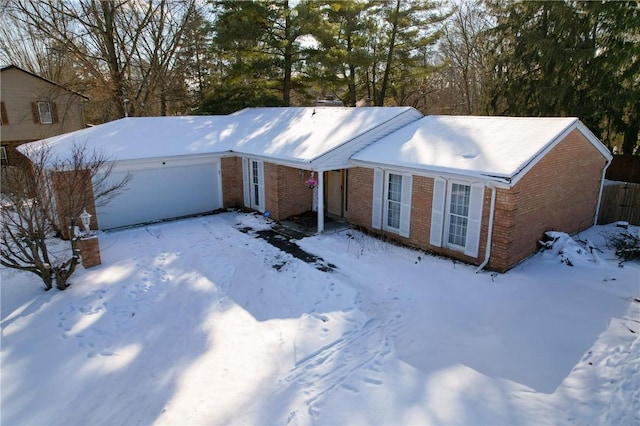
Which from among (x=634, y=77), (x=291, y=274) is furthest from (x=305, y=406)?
(x=634, y=77)

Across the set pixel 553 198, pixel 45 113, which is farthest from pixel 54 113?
pixel 553 198

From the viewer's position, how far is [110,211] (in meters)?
13.0

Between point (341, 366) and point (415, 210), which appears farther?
point (415, 210)

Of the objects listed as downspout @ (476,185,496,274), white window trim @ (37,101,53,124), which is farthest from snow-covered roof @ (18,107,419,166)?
white window trim @ (37,101,53,124)

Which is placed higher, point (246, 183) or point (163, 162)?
point (163, 162)

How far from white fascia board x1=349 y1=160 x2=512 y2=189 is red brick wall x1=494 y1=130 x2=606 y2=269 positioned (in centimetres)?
46

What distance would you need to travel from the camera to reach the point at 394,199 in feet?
37.2

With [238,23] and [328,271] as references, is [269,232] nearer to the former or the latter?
[328,271]

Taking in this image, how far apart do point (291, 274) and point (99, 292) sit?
13.8 feet

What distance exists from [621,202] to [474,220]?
8.10m

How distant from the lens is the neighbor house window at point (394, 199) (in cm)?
1114

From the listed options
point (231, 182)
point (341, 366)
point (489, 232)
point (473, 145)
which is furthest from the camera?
point (231, 182)

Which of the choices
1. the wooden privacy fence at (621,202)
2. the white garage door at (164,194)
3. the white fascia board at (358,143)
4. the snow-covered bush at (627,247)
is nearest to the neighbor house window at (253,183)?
the white garage door at (164,194)

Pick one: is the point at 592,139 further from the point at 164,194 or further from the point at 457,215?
the point at 164,194
